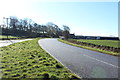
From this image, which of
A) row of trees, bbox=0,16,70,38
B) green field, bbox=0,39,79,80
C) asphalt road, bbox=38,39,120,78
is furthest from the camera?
row of trees, bbox=0,16,70,38

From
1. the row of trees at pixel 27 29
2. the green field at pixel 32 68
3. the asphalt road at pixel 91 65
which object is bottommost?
the asphalt road at pixel 91 65

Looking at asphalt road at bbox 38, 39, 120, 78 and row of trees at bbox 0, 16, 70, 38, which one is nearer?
asphalt road at bbox 38, 39, 120, 78

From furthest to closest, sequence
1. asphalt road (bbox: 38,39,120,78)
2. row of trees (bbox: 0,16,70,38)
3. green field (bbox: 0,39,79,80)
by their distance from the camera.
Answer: row of trees (bbox: 0,16,70,38) < asphalt road (bbox: 38,39,120,78) < green field (bbox: 0,39,79,80)

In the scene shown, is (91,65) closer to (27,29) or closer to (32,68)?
(32,68)

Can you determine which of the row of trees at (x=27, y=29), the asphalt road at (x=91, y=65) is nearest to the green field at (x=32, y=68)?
the asphalt road at (x=91, y=65)

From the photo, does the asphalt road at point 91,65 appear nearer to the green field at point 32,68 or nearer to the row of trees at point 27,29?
the green field at point 32,68

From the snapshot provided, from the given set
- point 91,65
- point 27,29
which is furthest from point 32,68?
point 27,29

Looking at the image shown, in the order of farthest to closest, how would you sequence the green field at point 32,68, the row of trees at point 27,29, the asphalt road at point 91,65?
the row of trees at point 27,29, the asphalt road at point 91,65, the green field at point 32,68

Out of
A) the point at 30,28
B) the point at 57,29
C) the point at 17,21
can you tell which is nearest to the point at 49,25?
the point at 57,29

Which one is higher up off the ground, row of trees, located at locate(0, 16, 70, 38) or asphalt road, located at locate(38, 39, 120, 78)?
row of trees, located at locate(0, 16, 70, 38)

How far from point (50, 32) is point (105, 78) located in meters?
92.3

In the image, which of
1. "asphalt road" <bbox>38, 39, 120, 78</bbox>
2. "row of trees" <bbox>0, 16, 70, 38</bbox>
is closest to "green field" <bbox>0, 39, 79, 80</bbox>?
"asphalt road" <bbox>38, 39, 120, 78</bbox>

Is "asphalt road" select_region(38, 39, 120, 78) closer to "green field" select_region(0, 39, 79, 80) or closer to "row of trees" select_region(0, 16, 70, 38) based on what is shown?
"green field" select_region(0, 39, 79, 80)

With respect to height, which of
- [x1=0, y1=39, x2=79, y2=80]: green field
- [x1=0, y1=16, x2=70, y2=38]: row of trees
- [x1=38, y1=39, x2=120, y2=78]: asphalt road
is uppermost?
[x1=0, y1=16, x2=70, y2=38]: row of trees
